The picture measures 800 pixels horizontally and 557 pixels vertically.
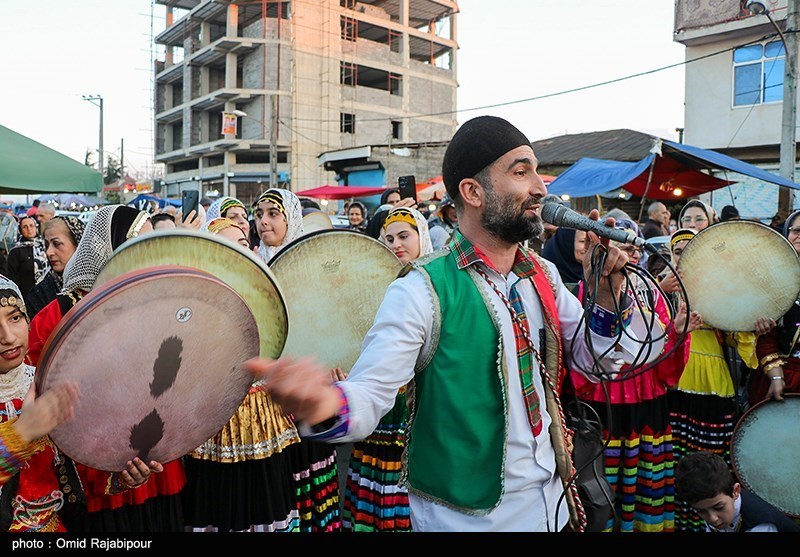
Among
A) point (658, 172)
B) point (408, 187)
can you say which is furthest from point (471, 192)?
point (658, 172)

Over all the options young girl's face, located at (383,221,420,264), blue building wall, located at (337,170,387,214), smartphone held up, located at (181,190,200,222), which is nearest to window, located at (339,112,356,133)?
blue building wall, located at (337,170,387,214)

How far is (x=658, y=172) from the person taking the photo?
9.96m

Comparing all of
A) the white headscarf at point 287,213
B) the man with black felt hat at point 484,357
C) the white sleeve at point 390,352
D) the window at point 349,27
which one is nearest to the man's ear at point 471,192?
the man with black felt hat at point 484,357

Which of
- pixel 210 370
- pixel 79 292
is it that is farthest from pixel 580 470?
pixel 79 292

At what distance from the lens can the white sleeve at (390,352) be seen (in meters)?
1.65

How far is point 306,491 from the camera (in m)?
3.58

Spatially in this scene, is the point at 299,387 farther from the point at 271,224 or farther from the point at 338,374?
the point at 271,224

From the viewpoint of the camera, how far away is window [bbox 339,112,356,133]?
40.7 m

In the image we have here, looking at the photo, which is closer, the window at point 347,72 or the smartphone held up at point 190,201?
the smartphone held up at point 190,201

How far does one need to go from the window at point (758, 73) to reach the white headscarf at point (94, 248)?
19.1 meters

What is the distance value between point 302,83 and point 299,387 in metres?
40.9

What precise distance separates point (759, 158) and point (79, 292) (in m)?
19.6

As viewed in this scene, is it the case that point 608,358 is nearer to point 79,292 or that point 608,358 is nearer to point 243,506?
point 243,506

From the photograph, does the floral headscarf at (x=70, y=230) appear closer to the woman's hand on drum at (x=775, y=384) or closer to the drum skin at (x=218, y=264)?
the drum skin at (x=218, y=264)
